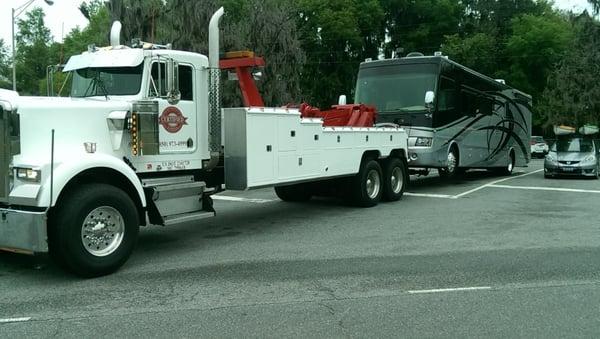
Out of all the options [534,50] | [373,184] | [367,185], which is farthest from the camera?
[534,50]

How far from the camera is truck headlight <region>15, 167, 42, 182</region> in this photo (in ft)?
21.7

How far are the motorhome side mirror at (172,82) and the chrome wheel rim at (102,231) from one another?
73.7 inches

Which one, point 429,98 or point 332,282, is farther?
point 429,98

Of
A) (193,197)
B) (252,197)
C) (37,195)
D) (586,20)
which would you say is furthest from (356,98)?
(586,20)

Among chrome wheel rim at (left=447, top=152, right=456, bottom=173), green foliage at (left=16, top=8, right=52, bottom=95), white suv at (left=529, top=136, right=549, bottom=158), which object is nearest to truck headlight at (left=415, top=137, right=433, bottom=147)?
chrome wheel rim at (left=447, top=152, right=456, bottom=173)

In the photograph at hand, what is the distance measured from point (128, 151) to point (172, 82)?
3.74ft

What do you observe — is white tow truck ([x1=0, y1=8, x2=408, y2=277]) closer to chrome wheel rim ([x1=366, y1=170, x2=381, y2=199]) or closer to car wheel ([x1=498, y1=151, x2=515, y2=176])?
chrome wheel rim ([x1=366, y1=170, x2=381, y2=199])

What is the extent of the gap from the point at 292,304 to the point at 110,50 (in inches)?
186

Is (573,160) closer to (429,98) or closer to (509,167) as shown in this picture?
(509,167)

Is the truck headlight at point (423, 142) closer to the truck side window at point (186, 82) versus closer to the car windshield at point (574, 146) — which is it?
the truck side window at point (186, 82)

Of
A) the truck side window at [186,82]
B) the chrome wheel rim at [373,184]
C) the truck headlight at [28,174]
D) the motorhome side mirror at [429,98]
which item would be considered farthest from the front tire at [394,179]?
the truck headlight at [28,174]

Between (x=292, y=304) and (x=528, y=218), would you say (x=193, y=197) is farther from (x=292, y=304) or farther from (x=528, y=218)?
(x=528, y=218)

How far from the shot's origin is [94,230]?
7027mm

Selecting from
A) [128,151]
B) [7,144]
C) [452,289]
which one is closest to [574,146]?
[452,289]
